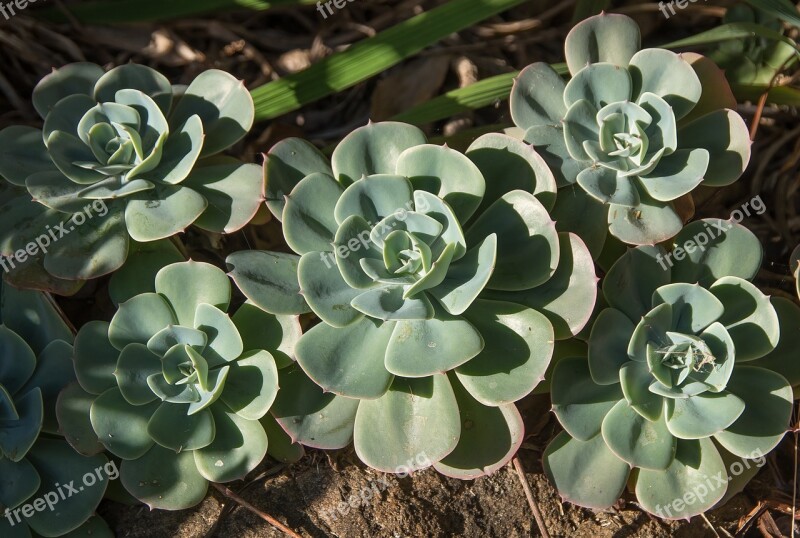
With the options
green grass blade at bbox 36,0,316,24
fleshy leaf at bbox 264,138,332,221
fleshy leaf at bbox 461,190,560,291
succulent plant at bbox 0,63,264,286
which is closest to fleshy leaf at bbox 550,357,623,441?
fleshy leaf at bbox 461,190,560,291

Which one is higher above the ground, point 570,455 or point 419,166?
point 419,166

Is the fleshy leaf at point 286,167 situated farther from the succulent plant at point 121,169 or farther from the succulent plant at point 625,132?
the succulent plant at point 625,132

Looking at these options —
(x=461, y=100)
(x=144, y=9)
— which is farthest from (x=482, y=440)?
(x=144, y=9)

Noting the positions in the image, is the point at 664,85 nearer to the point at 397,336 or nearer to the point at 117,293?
the point at 397,336

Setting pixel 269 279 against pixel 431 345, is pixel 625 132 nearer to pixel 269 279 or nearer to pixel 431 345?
pixel 431 345

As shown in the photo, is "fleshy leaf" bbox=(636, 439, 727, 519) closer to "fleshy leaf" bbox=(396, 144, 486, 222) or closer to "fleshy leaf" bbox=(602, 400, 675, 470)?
"fleshy leaf" bbox=(602, 400, 675, 470)

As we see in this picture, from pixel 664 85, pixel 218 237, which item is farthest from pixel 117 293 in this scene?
pixel 664 85
